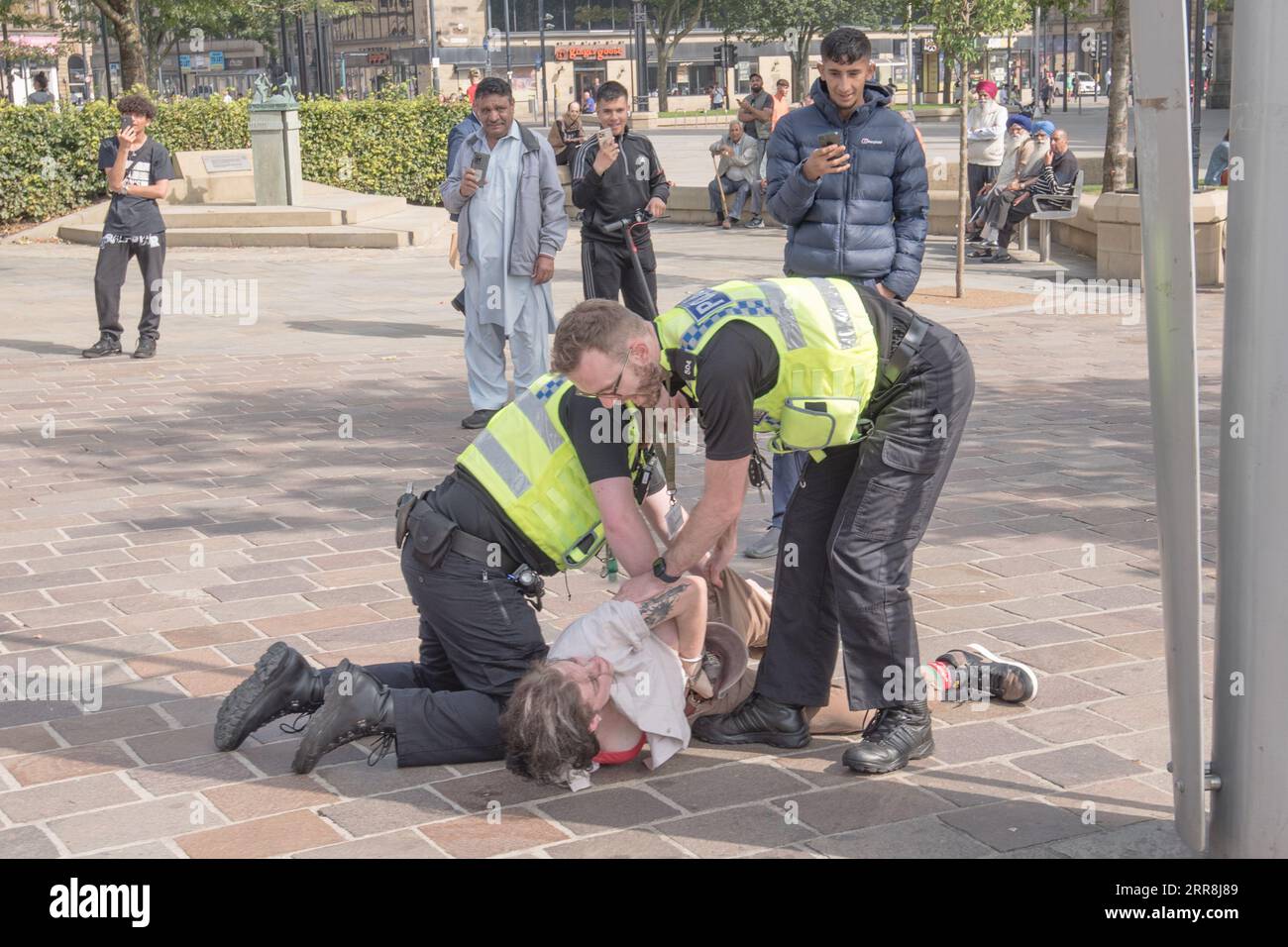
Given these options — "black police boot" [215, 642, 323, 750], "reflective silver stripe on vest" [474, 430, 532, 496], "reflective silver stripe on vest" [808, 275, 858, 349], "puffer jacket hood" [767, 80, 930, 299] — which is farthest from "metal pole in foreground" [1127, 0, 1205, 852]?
"puffer jacket hood" [767, 80, 930, 299]

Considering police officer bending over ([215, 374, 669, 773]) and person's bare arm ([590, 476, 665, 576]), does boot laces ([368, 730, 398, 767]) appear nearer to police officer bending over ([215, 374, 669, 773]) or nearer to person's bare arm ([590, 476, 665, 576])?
police officer bending over ([215, 374, 669, 773])

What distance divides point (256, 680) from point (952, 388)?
80.3 inches

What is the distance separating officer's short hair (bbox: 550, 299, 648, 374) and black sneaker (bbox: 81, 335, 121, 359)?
8.49m

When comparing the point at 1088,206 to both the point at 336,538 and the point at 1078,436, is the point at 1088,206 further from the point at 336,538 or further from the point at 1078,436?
the point at 336,538

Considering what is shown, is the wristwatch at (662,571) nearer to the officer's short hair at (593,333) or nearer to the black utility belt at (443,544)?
the black utility belt at (443,544)

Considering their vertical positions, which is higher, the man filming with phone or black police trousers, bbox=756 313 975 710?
the man filming with phone

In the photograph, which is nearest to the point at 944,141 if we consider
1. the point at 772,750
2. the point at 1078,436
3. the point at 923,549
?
the point at 1078,436

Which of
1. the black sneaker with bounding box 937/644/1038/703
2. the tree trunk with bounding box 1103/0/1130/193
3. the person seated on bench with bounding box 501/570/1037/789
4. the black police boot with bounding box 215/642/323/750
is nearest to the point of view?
the person seated on bench with bounding box 501/570/1037/789

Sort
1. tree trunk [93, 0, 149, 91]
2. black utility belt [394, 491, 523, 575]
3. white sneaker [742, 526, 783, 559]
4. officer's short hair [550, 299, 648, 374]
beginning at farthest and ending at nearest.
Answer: tree trunk [93, 0, 149, 91], white sneaker [742, 526, 783, 559], black utility belt [394, 491, 523, 575], officer's short hair [550, 299, 648, 374]

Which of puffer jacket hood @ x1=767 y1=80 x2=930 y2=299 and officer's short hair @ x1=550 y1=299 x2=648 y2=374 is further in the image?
puffer jacket hood @ x1=767 y1=80 x2=930 y2=299

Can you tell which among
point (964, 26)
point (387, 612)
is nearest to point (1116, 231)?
point (964, 26)

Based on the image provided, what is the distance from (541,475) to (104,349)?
8.18 meters

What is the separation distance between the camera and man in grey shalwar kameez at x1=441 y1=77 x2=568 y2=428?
8750 millimetres

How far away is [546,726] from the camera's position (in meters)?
3.92
